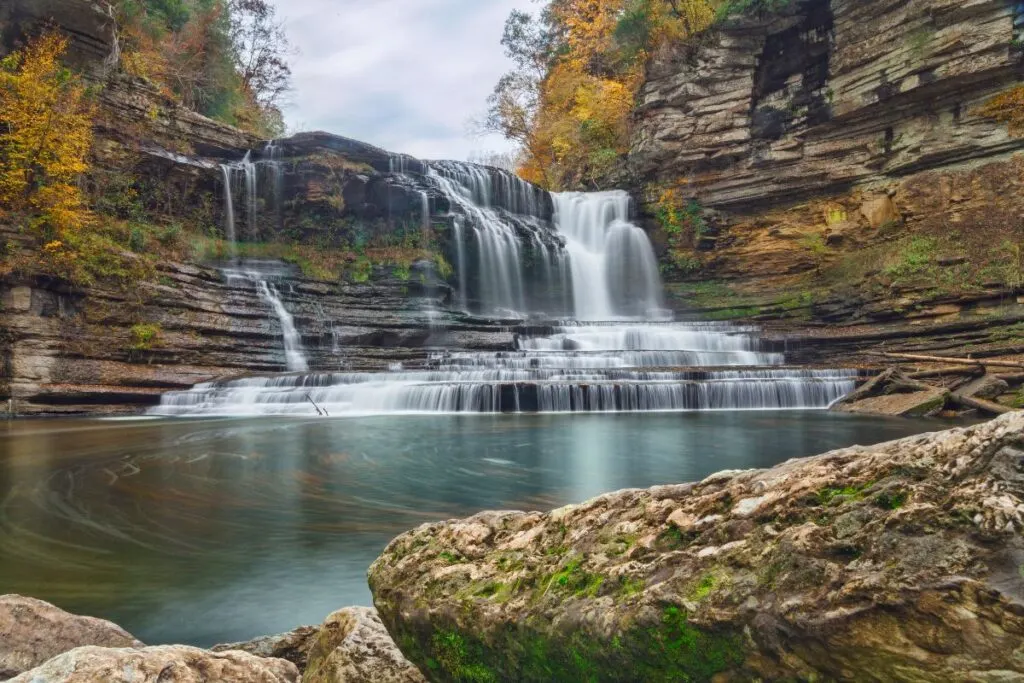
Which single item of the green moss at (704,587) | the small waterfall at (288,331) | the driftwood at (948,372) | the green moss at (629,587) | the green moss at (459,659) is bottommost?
the driftwood at (948,372)

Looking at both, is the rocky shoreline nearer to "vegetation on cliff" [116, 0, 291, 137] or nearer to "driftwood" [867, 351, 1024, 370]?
"driftwood" [867, 351, 1024, 370]

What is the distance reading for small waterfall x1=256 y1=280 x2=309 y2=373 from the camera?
1778 cm

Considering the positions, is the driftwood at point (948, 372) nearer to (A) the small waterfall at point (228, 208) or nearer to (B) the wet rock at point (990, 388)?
(B) the wet rock at point (990, 388)

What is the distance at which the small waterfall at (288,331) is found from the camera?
17.8 m

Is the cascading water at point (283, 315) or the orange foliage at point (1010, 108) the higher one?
the orange foliage at point (1010, 108)

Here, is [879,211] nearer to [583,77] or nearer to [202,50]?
[583,77]

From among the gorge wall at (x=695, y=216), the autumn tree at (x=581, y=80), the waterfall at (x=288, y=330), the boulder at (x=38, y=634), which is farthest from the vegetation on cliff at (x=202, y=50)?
the boulder at (x=38, y=634)

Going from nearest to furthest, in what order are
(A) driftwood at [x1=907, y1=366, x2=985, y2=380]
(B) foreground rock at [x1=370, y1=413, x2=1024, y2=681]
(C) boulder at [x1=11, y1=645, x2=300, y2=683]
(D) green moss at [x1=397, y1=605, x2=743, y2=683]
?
(B) foreground rock at [x1=370, y1=413, x2=1024, y2=681] → (D) green moss at [x1=397, y1=605, x2=743, y2=683] → (C) boulder at [x1=11, y1=645, x2=300, y2=683] → (A) driftwood at [x1=907, y1=366, x2=985, y2=380]

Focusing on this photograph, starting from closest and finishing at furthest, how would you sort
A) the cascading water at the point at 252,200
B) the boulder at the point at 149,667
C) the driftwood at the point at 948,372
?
the boulder at the point at 149,667 → the driftwood at the point at 948,372 → the cascading water at the point at 252,200

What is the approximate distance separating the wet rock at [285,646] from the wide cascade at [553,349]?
10815mm

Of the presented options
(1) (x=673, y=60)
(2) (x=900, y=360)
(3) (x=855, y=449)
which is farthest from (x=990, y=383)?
(1) (x=673, y=60)

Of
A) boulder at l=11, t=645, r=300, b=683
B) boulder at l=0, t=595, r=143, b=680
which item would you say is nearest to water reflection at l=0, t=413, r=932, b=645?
boulder at l=0, t=595, r=143, b=680

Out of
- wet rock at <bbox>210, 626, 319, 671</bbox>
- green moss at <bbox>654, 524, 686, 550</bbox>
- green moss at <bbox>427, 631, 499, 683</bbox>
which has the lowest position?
wet rock at <bbox>210, 626, 319, 671</bbox>

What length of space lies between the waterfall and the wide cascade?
0.04 m
